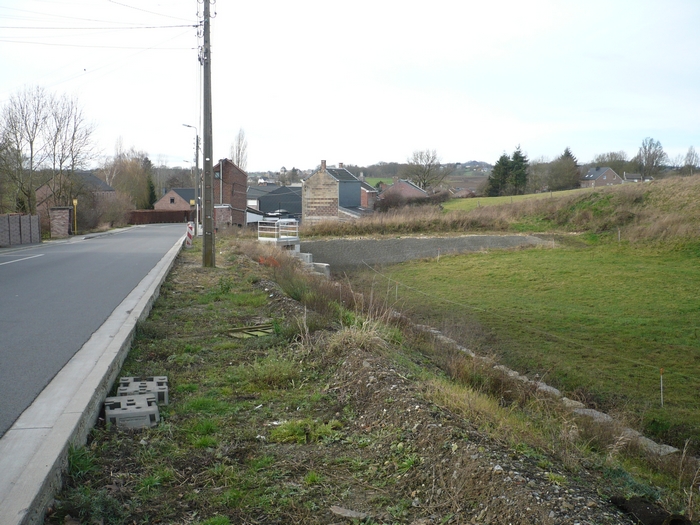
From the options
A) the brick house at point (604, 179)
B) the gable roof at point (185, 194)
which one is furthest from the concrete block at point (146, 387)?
A: the brick house at point (604, 179)

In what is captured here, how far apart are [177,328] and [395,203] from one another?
68231mm

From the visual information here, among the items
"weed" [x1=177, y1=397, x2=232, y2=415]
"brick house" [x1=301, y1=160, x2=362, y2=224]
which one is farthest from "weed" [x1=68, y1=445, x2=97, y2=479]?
"brick house" [x1=301, y1=160, x2=362, y2=224]

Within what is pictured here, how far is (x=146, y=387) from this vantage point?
6016mm

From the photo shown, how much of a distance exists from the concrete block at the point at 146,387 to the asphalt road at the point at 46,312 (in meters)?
0.76

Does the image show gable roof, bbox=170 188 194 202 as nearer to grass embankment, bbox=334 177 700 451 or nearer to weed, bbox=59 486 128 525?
grass embankment, bbox=334 177 700 451

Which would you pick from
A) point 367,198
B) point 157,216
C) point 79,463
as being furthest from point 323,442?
point 157,216

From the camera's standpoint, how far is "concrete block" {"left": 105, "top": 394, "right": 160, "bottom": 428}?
206 inches

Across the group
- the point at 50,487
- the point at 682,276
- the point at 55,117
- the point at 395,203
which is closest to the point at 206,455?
the point at 50,487

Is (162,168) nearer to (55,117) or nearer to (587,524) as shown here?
(55,117)

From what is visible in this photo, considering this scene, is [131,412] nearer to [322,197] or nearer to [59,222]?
[59,222]

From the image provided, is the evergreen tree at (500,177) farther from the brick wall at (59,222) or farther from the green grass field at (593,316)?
the brick wall at (59,222)

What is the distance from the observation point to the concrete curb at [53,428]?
355 cm

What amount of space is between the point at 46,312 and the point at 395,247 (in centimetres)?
2966

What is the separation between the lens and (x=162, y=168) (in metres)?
140
